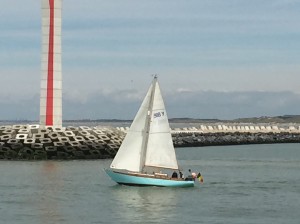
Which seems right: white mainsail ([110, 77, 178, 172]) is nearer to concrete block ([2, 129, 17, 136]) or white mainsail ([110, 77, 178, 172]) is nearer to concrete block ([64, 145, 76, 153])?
concrete block ([64, 145, 76, 153])

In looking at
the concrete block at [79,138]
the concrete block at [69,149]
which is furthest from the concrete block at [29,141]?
the concrete block at [79,138]

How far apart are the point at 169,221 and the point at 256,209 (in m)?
5.81

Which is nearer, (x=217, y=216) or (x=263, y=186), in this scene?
(x=217, y=216)

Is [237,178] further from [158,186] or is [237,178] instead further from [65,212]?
[65,212]

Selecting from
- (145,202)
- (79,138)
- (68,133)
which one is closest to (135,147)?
(145,202)

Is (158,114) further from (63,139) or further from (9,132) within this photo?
(9,132)

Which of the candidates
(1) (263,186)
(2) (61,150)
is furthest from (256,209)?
(2) (61,150)

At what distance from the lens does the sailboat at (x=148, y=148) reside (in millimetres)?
54375

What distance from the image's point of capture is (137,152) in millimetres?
54750

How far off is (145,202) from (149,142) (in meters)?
6.36

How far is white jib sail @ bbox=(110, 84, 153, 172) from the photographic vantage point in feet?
180

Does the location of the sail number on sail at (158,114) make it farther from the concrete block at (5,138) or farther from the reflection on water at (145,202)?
the concrete block at (5,138)

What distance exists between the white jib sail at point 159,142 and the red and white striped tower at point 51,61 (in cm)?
2398

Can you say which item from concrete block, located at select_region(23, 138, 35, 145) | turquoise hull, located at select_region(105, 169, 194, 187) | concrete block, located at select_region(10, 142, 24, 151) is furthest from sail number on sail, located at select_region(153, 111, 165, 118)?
concrete block, located at select_region(10, 142, 24, 151)
